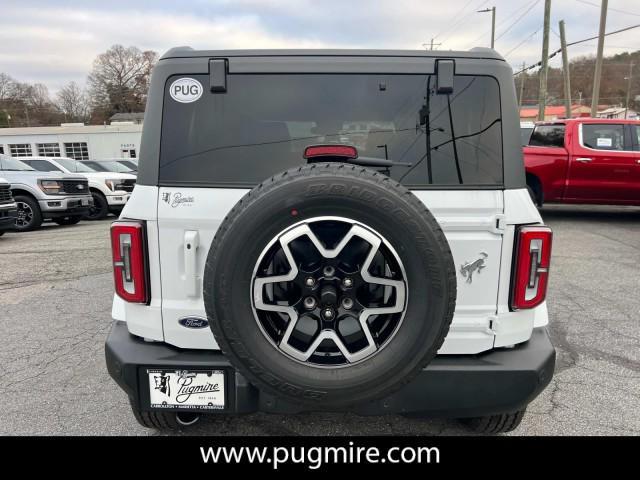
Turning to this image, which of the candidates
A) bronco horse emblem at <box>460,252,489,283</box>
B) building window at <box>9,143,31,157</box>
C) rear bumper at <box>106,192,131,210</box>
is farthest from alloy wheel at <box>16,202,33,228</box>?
building window at <box>9,143,31,157</box>

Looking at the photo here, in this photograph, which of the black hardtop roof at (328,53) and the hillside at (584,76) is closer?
the black hardtop roof at (328,53)

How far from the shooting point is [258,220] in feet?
5.49

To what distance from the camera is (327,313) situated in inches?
68.8

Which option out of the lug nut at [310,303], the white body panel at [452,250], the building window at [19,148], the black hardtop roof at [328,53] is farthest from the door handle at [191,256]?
the building window at [19,148]

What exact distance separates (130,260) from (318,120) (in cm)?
109

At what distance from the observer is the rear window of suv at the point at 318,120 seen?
1.99 m

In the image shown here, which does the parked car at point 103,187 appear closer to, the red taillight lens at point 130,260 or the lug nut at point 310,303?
the red taillight lens at point 130,260

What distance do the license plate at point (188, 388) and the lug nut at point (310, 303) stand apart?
1.78ft

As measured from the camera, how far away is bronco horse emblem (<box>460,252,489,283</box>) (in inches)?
77.2

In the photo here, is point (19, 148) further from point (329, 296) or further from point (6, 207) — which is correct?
point (329, 296)

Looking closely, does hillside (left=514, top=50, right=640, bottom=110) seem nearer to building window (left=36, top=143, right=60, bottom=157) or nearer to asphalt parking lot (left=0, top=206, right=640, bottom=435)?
asphalt parking lot (left=0, top=206, right=640, bottom=435)

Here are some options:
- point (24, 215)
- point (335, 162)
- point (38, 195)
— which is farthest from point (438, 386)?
point (24, 215)

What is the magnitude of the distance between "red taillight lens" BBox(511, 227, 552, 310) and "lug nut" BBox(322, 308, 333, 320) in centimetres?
89
